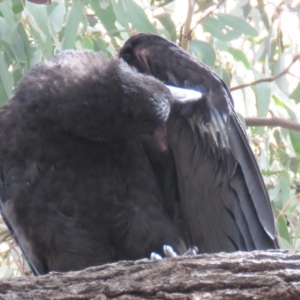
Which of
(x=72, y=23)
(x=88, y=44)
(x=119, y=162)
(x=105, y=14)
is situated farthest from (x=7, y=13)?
(x=119, y=162)

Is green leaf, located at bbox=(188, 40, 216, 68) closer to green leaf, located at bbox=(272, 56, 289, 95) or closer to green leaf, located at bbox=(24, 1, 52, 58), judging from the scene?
green leaf, located at bbox=(272, 56, 289, 95)

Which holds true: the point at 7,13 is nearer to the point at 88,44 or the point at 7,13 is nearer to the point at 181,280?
the point at 88,44

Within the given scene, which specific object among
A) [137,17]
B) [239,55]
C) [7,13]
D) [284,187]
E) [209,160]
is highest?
Answer: [7,13]

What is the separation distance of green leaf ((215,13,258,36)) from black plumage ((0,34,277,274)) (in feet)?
1.81

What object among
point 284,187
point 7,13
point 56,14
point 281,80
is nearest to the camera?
point 7,13

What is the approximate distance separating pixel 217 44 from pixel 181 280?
1.84 m

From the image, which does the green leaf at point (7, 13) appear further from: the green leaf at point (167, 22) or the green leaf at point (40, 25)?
the green leaf at point (167, 22)

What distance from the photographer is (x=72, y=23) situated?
2641 millimetres

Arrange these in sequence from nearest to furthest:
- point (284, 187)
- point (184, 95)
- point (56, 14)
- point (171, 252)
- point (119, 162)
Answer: point (171, 252), point (184, 95), point (119, 162), point (56, 14), point (284, 187)

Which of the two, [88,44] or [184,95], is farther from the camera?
[88,44]

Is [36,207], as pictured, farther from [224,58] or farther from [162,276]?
[224,58]

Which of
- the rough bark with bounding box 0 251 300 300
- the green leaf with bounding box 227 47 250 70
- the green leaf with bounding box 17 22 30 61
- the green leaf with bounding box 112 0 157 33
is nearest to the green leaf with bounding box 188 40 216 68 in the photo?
the green leaf with bounding box 227 47 250 70

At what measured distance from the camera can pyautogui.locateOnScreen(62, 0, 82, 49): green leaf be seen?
2.64 meters

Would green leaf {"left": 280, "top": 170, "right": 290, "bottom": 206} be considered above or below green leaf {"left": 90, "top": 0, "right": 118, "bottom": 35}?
below
